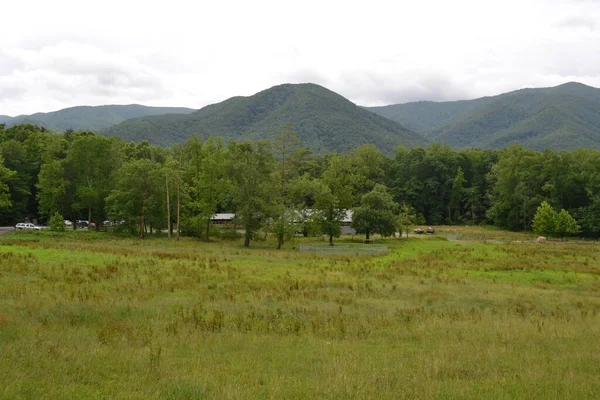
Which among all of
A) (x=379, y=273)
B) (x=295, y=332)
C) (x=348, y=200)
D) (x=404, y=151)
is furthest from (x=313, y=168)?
(x=295, y=332)

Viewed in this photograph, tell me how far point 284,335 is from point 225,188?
51100mm

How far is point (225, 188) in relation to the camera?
2458 inches

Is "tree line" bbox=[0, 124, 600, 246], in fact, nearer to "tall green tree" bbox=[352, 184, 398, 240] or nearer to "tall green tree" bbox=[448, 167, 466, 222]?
"tall green tree" bbox=[352, 184, 398, 240]

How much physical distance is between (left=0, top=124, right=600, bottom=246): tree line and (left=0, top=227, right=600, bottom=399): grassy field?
3133 cm

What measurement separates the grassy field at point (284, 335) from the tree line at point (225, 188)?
103 feet

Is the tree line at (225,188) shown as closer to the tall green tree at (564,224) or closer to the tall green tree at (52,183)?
the tall green tree at (52,183)

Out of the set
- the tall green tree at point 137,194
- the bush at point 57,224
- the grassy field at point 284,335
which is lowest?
the grassy field at point 284,335

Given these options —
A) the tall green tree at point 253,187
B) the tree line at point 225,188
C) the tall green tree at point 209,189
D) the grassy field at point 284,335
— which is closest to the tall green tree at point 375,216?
the tree line at point 225,188

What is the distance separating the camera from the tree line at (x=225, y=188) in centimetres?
5719

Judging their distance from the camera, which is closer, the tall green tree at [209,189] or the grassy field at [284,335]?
the grassy field at [284,335]

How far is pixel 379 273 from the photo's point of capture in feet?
Result: 95.6

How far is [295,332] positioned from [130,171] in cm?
5394

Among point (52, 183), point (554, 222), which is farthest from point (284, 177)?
point (554, 222)

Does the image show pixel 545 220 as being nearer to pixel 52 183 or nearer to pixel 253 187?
pixel 253 187
